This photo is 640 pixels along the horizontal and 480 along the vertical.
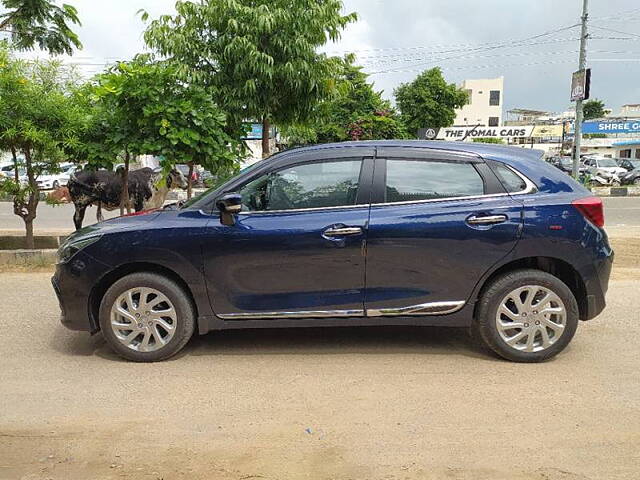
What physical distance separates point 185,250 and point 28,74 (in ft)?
16.9

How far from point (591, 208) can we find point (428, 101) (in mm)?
39180

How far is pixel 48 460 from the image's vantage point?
3.06 m

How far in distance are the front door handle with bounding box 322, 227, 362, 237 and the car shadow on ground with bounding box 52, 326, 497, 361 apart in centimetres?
108

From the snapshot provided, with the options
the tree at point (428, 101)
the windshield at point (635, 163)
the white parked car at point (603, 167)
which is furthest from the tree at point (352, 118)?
the windshield at point (635, 163)

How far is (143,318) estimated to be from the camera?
14.4ft

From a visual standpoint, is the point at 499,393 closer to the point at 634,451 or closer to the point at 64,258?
the point at 634,451

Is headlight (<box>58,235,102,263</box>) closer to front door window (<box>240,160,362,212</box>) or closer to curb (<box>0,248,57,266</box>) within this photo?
front door window (<box>240,160,362,212</box>)

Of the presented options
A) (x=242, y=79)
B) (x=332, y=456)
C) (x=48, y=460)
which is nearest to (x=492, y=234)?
(x=332, y=456)

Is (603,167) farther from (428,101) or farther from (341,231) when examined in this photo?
(341,231)

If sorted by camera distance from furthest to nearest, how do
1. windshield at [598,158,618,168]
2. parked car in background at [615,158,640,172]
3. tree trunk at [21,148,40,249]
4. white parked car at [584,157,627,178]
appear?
parked car in background at [615,158,640,172], windshield at [598,158,618,168], white parked car at [584,157,627,178], tree trunk at [21,148,40,249]

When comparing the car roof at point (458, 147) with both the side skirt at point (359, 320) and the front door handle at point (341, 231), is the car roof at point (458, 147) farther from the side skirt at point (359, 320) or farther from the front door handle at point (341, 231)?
the side skirt at point (359, 320)

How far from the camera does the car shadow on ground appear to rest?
4.71 m

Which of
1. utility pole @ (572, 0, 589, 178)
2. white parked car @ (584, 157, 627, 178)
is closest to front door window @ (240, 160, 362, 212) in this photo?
utility pole @ (572, 0, 589, 178)

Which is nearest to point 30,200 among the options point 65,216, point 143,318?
point 143,318
